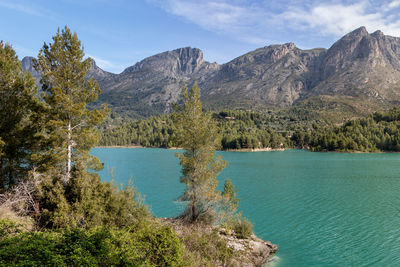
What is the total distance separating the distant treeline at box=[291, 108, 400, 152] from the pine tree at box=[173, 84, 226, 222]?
480 feet

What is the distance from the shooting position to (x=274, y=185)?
57938mm

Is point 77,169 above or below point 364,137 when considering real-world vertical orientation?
below

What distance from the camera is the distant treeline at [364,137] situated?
14525 cm

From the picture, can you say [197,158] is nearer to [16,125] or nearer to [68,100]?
[68,100]

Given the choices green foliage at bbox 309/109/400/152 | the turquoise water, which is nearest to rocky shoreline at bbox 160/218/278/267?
the turquoise water

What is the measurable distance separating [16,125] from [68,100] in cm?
622

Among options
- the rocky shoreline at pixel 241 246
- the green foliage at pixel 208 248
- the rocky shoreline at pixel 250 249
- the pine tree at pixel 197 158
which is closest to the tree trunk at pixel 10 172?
the rocky shoreline at pixel 241 246

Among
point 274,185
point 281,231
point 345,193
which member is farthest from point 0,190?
point 345,193

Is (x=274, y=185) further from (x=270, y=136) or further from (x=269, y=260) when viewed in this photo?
(x=270, y=136)

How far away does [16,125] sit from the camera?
24.2 meters

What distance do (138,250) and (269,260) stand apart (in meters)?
14.4

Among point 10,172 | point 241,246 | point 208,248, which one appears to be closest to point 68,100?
point 10,172

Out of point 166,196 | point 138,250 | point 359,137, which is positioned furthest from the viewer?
point 359,137

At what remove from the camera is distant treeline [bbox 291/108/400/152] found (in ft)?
477
